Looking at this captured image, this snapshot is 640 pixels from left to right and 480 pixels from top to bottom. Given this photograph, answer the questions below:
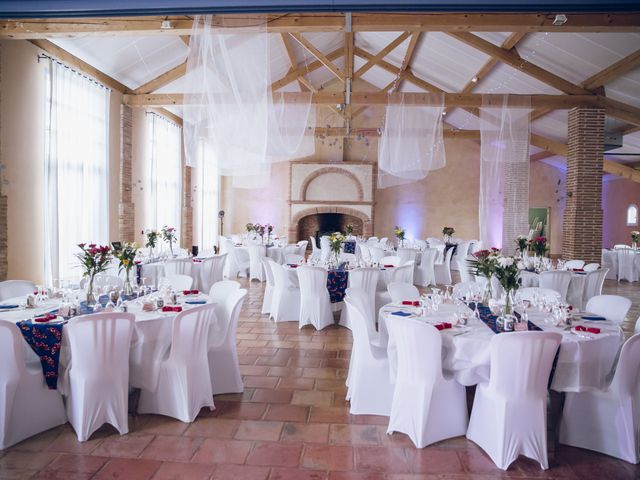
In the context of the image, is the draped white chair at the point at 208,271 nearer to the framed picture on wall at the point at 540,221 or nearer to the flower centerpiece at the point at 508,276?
the flower centerpiece at the point at 508,276

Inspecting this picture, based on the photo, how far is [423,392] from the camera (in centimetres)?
278

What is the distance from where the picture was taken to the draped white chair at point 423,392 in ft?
9.00

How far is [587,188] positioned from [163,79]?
337 inches

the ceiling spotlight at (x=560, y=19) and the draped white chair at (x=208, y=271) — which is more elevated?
the ceiling spotlight at (x=560, y=19)

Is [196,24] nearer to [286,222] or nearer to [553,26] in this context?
[553,26]

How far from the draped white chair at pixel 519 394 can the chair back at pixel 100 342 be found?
223 centimetres

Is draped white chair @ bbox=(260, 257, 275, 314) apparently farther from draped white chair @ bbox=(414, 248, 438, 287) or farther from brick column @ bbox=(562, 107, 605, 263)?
brick column @ bbox=(562, 107, 605, 263)

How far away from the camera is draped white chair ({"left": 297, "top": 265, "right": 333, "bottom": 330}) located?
5.46 metres

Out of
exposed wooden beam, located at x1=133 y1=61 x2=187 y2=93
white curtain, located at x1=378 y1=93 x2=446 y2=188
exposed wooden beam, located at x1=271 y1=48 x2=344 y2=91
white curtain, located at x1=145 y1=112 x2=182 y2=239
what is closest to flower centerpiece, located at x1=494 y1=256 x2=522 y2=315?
white curtain, located at x1=378 y1=93 x2=446 y2=188

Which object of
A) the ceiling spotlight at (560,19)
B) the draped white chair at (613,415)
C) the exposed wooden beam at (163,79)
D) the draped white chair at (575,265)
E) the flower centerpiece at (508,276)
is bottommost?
the draped white chair at (613,415)

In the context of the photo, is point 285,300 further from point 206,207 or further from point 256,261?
point 206,207

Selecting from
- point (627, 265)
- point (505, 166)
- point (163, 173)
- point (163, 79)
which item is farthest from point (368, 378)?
point (627, 265)

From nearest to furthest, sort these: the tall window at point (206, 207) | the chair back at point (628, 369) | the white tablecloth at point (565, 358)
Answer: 1. the chair back at point (628, 369)
2. the white tablecloth at point (565, 358)
3. the tall window at point (206, 207)

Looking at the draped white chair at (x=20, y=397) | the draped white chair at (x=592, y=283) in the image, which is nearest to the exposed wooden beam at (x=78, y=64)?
the draped white chair at (x=20, y=397)
